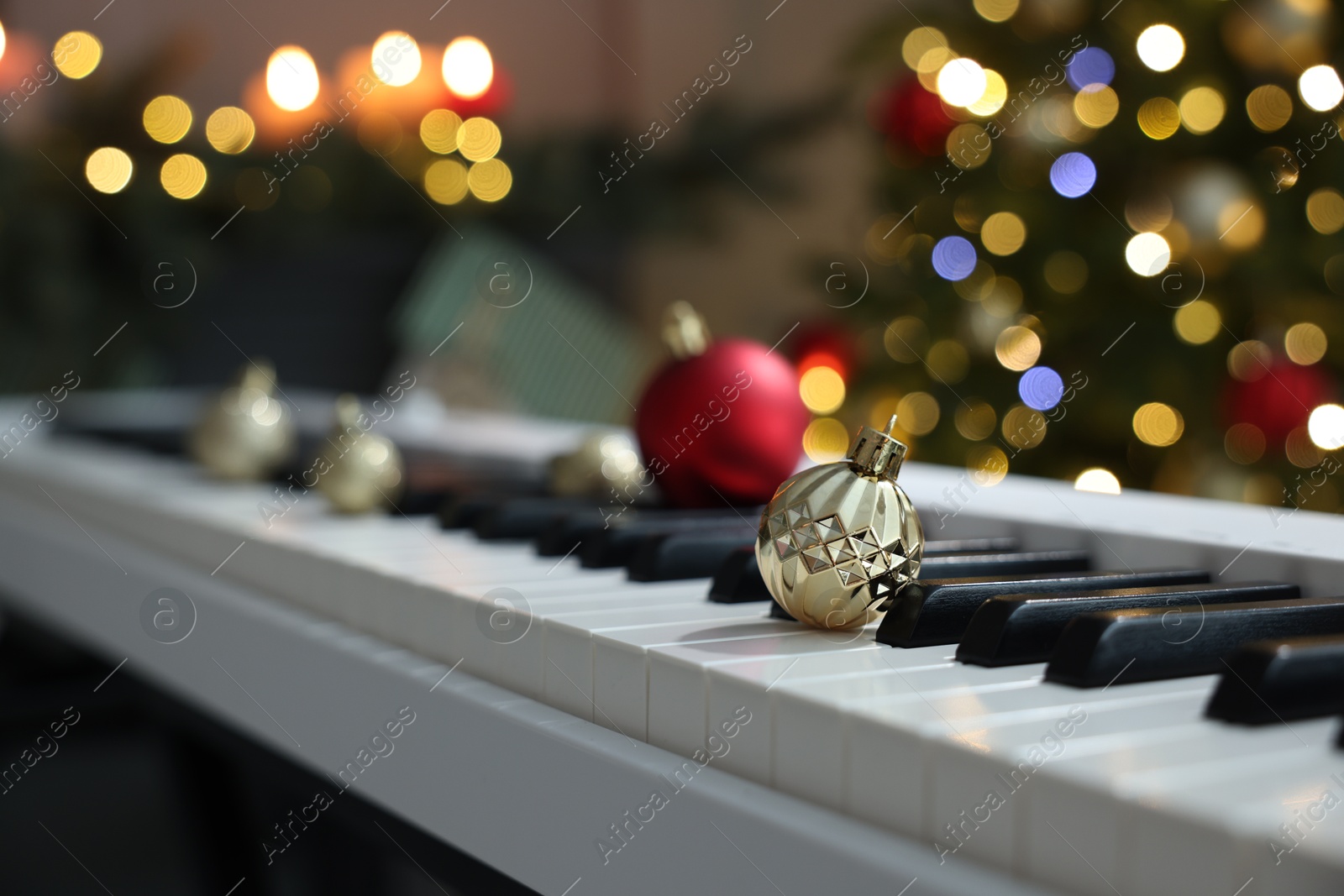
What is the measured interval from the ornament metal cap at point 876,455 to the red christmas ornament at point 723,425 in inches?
12.6

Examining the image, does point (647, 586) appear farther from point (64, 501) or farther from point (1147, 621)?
point (64, 501)

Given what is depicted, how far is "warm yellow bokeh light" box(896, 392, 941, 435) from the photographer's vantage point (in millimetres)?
2316

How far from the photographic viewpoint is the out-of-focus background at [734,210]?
6.43ft

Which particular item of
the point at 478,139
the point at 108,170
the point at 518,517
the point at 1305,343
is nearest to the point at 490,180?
the point at 478,139

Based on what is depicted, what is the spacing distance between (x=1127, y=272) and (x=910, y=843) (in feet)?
5.63

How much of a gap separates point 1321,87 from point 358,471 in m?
1.56

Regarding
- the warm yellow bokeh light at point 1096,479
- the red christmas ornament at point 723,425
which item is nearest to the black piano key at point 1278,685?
the red christmas ornament at point 723,425

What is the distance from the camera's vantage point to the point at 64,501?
141 cm

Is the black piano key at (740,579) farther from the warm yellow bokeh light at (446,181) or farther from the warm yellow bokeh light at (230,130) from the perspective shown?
the warm yellow bokeh light at (446,181)

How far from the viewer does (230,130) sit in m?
3.52

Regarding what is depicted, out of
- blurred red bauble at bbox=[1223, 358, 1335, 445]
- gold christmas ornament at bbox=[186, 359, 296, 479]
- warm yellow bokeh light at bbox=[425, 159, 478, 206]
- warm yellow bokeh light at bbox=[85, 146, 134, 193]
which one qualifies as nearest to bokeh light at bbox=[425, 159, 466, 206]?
warm yellow bokeh light at bbox=[425, 159, 478, 206]

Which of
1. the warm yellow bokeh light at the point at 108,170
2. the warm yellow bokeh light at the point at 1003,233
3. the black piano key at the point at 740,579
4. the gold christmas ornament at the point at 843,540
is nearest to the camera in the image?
the gold christmas ornament at the point at 843,540

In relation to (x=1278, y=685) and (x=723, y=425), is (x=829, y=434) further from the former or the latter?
(x=1278, y=685)

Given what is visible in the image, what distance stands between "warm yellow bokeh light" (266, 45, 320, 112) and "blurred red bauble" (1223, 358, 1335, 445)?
2.85 meters
